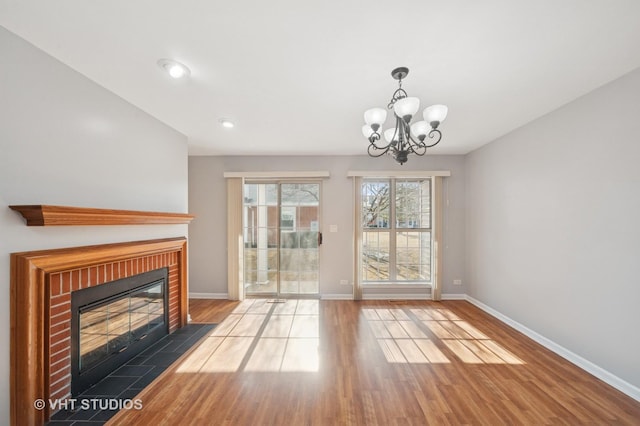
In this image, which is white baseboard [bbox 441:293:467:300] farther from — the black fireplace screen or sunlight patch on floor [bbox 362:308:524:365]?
the black fireplace screen

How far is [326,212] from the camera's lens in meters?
4.25

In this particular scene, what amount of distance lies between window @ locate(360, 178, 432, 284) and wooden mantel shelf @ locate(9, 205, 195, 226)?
315cm

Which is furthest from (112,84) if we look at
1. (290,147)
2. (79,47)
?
(290,147)

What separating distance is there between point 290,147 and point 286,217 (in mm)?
1228

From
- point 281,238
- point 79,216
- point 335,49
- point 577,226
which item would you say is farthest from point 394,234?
point 79,216

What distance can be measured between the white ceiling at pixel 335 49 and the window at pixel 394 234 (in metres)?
1.92

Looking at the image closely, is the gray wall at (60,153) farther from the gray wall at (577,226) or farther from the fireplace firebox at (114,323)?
the gray wall at (577,226)

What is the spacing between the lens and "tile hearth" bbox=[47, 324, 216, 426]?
171 centimetres

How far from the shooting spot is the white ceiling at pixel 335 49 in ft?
4.30

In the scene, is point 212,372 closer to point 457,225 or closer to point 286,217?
point 286,217

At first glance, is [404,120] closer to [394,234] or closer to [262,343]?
[262,343]

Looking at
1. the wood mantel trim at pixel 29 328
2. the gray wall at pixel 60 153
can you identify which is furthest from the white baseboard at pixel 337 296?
the wood mantel trim at pixel 29 328

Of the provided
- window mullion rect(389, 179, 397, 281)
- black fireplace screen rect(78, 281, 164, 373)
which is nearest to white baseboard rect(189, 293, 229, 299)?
black fireplace screen rect(78, 281, 164, 373)

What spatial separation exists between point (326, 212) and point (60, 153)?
320cm
